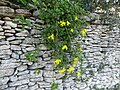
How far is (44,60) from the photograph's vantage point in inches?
140

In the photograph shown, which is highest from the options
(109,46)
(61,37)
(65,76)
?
(61,37)

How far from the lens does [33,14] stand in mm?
3312

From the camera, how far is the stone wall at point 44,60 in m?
3.07

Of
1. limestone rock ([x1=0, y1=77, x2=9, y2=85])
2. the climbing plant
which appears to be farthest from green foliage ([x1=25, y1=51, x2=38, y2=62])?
limestone rock ([x1=0, y1=77, x2=9, y2=85])

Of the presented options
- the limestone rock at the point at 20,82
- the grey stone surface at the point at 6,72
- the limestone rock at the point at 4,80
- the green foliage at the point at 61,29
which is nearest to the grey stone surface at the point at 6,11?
the green foliage at the point at 61,29

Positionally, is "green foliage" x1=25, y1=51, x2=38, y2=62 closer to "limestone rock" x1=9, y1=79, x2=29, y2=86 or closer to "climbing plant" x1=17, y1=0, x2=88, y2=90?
"climbing plant" x1=17, y1=0, x2=88, y2=90

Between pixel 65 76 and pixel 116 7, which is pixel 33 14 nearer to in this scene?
pixel 65 76

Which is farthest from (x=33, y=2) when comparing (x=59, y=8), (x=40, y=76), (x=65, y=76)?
(x=65, y=76)

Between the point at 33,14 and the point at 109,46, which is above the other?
the point at 33,14

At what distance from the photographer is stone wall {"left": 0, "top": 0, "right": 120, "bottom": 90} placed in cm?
307

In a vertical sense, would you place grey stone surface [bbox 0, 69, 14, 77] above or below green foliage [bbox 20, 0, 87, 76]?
below

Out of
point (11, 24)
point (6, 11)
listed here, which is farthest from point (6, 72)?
point (6, 11)

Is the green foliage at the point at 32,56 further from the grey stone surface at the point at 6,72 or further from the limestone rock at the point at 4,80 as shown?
the limestone rock at the point at 4,80

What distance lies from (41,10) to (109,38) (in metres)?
2.05
